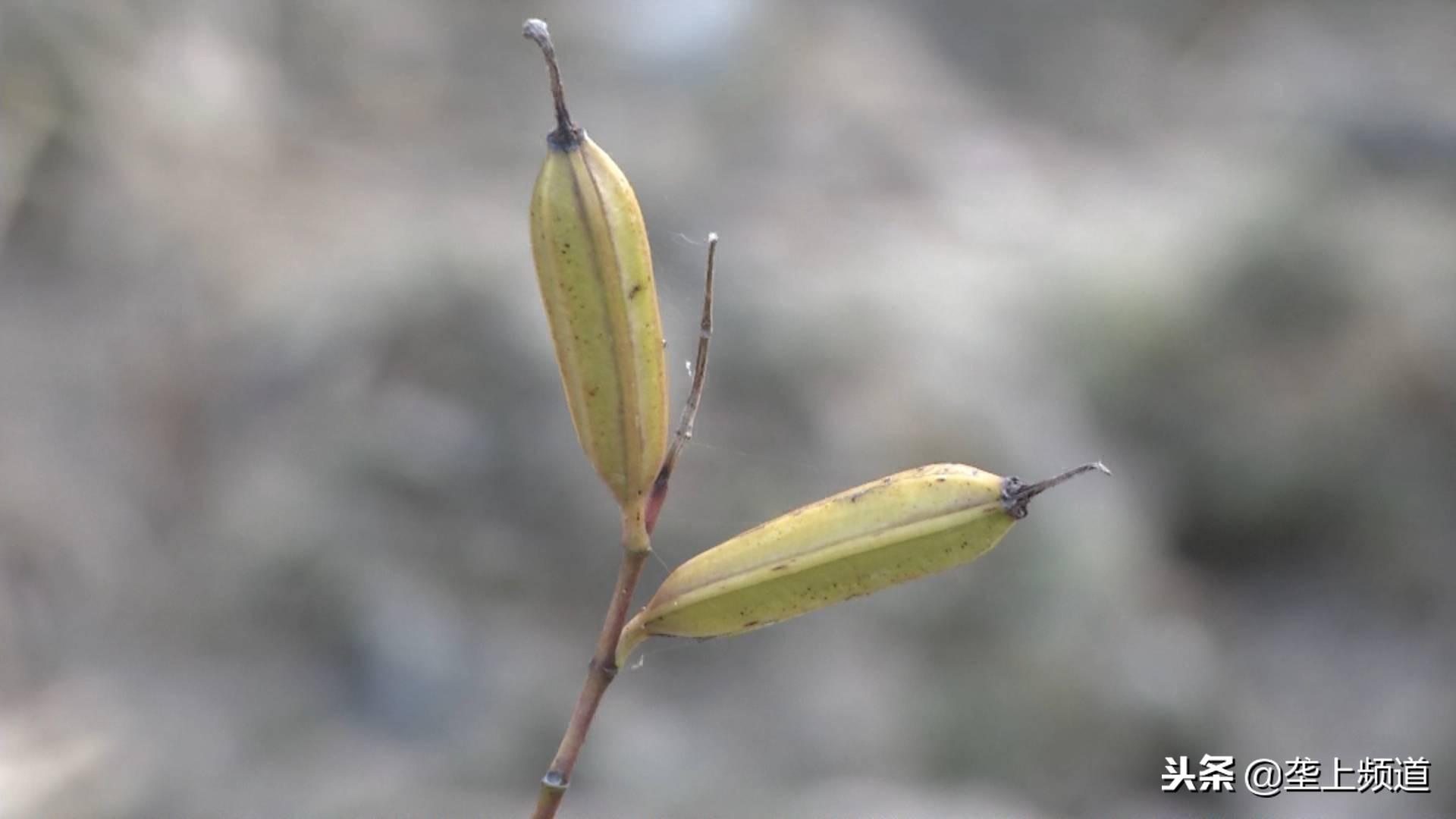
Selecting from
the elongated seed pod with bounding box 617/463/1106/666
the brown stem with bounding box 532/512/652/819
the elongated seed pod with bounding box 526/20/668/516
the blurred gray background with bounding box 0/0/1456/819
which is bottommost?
the brown stem with bounding box 532/512/652/819

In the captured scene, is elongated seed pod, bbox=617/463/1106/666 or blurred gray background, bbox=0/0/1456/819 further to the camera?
blurred gray background, bbox=0/0/1456/819

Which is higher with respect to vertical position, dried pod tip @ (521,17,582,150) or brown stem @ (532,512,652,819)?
dried pod tip @ (521,17,582,150)

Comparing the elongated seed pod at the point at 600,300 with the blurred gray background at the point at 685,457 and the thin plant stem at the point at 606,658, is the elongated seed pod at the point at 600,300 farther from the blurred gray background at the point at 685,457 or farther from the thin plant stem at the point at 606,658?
the blurred gray background at the point at 685,457

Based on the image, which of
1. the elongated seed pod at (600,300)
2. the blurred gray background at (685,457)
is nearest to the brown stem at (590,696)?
the elongated seed pod at (600,300)

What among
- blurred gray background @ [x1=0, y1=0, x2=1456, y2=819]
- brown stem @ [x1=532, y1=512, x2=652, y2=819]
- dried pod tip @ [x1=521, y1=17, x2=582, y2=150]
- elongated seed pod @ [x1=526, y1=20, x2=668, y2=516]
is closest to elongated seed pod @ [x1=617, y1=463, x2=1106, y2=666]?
brown stem @ [x1=532, y1=512, x2=652, y2=819]

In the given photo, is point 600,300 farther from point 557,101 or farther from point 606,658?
point 606,658

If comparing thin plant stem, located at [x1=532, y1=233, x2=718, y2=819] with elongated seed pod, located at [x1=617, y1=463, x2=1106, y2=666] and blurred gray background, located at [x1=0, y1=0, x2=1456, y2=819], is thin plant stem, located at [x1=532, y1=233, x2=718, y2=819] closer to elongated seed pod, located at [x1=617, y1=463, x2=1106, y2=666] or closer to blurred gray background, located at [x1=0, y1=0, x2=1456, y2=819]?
elongated seed pod, located at [x1=617, y1=463, x2=1106, y2=666]

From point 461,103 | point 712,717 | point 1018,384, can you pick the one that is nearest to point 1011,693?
point 712,717
